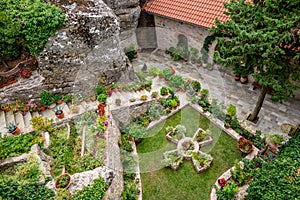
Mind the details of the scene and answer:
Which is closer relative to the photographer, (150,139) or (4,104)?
(4,104)

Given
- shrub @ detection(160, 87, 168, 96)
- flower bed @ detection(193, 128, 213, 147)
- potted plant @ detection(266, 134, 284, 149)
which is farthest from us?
shrub @ detection(160, 87, 168, 96)

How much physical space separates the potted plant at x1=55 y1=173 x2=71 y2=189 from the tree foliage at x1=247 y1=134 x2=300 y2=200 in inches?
251

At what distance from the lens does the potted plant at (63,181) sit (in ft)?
27.3

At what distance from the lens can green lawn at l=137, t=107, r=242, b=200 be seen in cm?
1102

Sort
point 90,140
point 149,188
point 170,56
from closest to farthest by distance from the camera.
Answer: point 90,140, point 149,188, point 170,56

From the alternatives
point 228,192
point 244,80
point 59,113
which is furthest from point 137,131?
point 244,80

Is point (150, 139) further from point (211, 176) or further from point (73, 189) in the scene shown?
point (73, 189)

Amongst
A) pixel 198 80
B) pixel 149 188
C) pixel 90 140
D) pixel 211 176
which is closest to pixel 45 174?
pixel 90 140

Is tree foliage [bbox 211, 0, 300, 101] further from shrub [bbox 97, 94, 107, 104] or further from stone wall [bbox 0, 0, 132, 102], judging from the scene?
shrub [bbox 97, 94, 107, 104]

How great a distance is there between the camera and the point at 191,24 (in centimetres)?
1557

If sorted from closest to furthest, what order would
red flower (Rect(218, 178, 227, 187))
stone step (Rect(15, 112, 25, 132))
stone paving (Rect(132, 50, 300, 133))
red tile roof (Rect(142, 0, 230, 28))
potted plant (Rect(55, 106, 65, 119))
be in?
1. red flower (Rect(218, 178, 227, 187))
2. stone step (Rect(15, 112, 25, 132))
3. potted plant (Rect(55, 106, 65, 119))
4. stone paving (Rect(132, 50, 300, 133))
5. red tile roof (Rect(142, 0, 230, 28))

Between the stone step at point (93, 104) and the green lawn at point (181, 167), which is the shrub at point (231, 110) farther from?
the stone step at point (93, 104)

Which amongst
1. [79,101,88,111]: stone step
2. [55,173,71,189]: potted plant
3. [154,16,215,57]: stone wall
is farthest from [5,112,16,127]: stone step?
[154,16,215,57]: stone wall

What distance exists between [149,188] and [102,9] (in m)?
8.80
